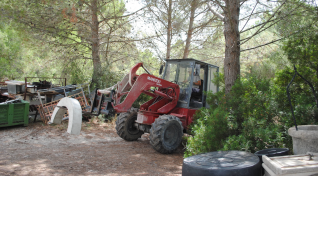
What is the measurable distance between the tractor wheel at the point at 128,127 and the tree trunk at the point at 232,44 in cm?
330

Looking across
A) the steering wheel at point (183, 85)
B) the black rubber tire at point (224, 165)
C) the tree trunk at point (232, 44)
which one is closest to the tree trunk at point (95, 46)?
the steering wheel at point (183, 85)

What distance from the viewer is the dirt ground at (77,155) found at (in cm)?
515

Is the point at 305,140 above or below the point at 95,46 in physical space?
below

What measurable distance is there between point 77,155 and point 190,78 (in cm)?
400

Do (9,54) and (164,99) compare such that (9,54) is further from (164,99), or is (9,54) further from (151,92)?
(164,99)

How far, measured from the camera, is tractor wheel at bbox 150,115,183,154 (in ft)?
21.5

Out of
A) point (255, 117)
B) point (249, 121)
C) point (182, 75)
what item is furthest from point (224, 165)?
point (182, 75)

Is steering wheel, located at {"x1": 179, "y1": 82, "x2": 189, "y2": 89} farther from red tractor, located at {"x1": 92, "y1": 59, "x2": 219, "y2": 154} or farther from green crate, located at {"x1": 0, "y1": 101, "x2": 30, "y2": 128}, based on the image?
green crate, located at {"x1": 0, "y1": 101, "x2": 30, "y2": 128}

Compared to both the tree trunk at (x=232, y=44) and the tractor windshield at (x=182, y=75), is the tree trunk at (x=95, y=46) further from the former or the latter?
the tree trunk at (x=232, y=44)

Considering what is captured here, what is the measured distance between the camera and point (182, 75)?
7.86m

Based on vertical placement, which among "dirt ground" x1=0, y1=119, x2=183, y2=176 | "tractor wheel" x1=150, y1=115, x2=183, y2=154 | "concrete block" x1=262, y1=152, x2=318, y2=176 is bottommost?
"dirt ground" x1=0, y1=119, x2=183, y2=176

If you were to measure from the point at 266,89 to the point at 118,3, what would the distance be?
11.6 metres

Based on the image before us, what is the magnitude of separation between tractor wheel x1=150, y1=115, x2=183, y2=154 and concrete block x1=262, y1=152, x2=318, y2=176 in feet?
13.7

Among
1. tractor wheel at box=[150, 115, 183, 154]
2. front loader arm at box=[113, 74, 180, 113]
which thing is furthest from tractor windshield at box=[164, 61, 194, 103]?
tractor wheel at box=[150, 115, 183, 154]
